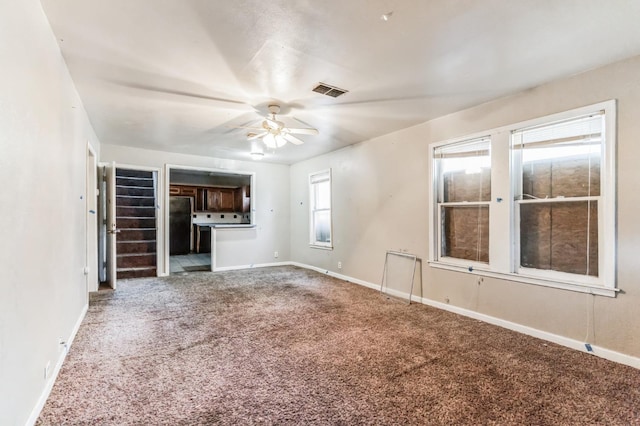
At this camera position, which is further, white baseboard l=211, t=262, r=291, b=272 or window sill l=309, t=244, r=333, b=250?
white baseboard l=211, t=262, r=291, b=272

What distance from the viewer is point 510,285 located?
10.6ft

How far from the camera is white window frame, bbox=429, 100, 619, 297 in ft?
8.35

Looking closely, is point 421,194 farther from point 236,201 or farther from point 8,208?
point 236,201

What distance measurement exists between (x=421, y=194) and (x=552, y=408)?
2.73 metres

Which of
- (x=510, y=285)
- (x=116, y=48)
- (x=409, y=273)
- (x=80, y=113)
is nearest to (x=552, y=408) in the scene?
(x=510, y=285)

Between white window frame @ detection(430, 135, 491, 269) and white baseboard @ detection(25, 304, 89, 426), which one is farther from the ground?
white window frame @ detection(430, 135, 491, 269)

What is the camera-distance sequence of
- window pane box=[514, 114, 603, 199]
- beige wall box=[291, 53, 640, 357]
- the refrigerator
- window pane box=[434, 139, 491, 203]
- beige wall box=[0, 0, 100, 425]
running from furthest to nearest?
the refrigerator < window pane box=[434, 139, 491, 203] < window pane box=[514, 114, 603, 199] < beige wall box=[291, 53, 640, 357] < beige wall box=[0, 0, 100, 425]

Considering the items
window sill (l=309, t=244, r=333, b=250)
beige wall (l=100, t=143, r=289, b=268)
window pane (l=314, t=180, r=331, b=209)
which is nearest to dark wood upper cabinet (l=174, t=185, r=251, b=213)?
beige wall (l=100, t=143, r=289, b=268)

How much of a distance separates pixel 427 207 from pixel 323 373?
2647mm

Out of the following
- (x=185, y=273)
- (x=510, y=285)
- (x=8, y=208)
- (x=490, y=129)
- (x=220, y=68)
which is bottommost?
(x=185, y=273)

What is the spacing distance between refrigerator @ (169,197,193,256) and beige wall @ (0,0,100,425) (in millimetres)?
6870

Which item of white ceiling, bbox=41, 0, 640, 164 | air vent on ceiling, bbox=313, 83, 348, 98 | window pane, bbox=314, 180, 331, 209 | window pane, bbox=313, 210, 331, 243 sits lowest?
window pane, bbox=313, 210, 331, 243

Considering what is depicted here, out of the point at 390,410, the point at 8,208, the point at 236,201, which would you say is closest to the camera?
the point at 8,208

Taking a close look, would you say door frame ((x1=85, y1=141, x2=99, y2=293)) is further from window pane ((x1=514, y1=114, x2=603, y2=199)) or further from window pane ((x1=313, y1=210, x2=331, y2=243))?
window pane ((x1=514, y1=114, x2=603, y2=199))
